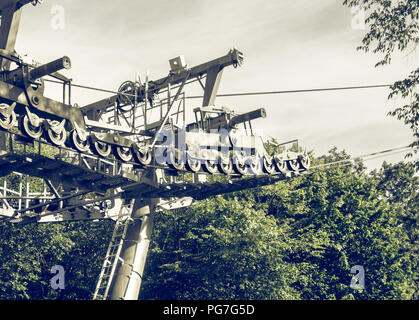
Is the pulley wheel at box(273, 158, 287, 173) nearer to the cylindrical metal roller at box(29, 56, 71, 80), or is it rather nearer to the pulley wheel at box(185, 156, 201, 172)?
the pulley wheel at box(185, 156, 201, 172)

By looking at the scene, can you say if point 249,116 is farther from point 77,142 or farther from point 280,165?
point 77,142

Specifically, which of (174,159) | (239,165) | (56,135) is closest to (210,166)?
(239,165)

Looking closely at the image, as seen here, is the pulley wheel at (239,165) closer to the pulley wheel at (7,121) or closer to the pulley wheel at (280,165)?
the pulley wheel at (280,165)

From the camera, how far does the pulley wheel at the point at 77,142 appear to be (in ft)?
48.0

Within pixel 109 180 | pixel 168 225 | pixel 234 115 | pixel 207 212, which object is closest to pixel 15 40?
pixel 109 180

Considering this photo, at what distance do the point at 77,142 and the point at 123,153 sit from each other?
151 centimetres

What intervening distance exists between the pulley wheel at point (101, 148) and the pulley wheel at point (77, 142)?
0.21 meters

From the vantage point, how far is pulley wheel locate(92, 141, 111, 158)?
15073 mm

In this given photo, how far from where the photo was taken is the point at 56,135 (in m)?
14.4

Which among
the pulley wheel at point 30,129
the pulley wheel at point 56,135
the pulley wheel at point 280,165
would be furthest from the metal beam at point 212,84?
the pulley wheel at point 30,129

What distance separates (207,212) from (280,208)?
538cm

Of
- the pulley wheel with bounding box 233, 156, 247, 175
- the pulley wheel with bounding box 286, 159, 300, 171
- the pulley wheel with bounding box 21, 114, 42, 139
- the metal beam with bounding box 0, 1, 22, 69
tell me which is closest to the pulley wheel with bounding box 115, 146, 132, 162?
the pulley wheel with bounding box 21, 114, 42, 139

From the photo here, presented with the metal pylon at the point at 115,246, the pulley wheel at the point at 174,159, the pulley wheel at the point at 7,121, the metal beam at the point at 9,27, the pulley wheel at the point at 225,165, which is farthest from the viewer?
the metal pylon at the point at 115,246

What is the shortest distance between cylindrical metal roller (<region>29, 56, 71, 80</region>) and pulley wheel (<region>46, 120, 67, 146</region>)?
1.16 m
